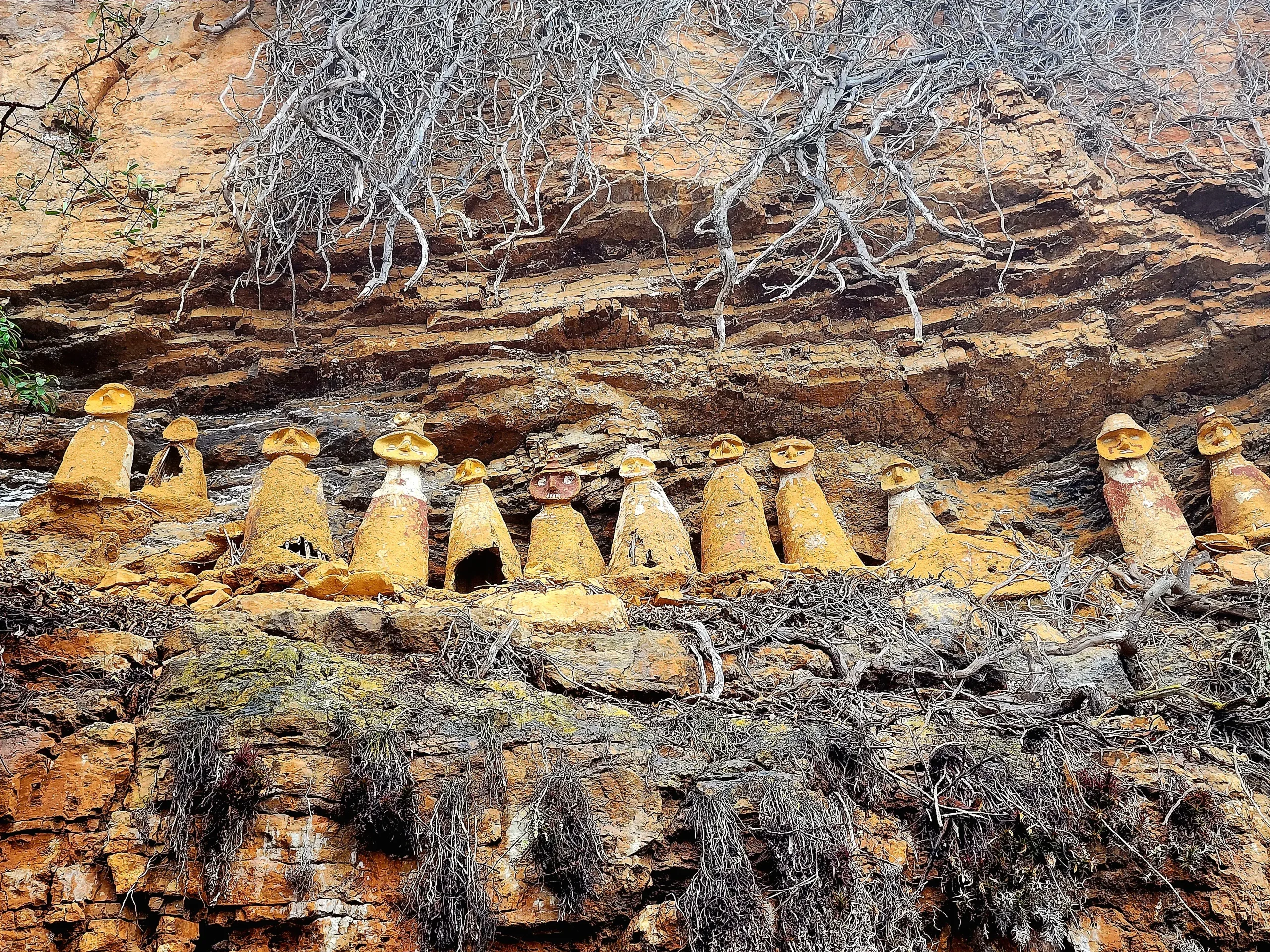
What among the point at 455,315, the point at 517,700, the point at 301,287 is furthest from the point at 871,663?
the point at 301,287

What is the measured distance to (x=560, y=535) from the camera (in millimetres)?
5730

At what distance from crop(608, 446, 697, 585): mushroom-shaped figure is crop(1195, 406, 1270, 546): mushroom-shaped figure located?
9.65ft

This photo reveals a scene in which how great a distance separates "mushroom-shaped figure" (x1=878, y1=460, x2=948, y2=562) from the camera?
19.4ft

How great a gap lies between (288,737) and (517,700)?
788mm

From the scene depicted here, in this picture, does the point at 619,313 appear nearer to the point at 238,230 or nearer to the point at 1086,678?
the point at 238,230

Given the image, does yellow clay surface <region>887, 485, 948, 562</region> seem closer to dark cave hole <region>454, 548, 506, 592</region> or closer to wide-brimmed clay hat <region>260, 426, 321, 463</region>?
dark cave hole <region>454, 548, 506, 592</region>

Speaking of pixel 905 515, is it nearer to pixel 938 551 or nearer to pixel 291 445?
pixel 938 551

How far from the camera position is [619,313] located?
6.80m

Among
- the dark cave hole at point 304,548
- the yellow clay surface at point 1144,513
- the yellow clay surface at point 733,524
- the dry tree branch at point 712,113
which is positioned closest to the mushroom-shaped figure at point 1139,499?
the yellow clay surface at point 1144,513

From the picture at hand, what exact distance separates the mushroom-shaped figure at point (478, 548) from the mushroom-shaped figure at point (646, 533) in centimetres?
57

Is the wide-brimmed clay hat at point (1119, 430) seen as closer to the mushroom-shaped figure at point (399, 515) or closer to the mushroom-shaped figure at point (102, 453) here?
the mushroom-shaped figure at point (399, 515)

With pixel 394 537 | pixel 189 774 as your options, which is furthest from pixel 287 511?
pixel 189 774

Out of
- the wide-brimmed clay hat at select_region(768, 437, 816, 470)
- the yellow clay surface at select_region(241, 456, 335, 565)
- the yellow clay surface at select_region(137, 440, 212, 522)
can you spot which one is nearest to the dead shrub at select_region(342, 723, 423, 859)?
the yellow clay surface at select_region(241, 456, 335, 565)

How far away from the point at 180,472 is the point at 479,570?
1.97 m
